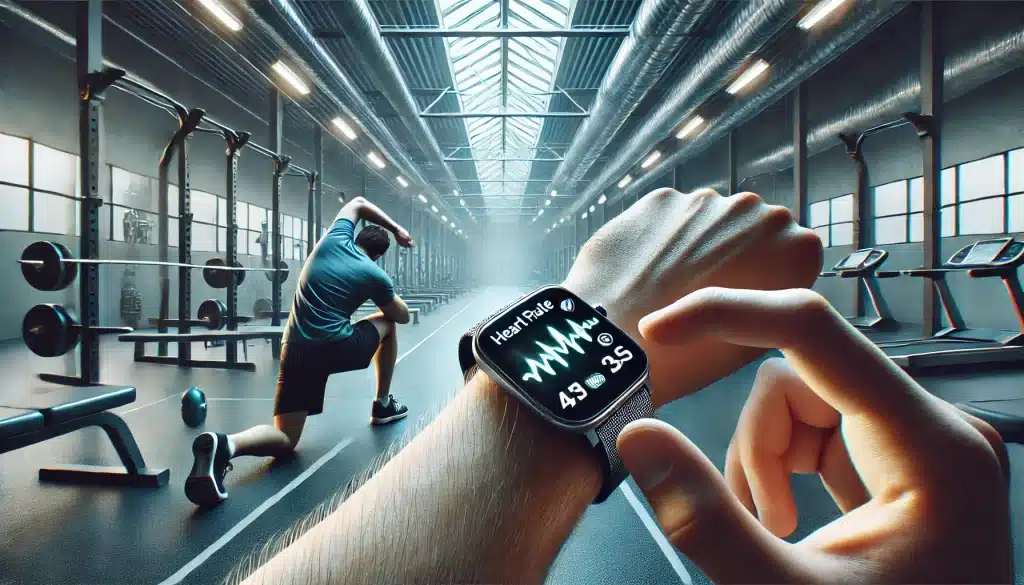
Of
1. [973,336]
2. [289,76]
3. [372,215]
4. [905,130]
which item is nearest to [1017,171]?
[905,130]

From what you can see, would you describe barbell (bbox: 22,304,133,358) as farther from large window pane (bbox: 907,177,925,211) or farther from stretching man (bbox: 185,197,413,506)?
large window pane (bbox: 907,177,925,211)

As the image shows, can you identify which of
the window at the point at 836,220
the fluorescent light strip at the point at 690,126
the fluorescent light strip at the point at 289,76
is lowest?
the window at the point at 836,220

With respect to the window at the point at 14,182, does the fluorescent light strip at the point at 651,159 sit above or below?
above

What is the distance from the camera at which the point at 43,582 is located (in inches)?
60.9

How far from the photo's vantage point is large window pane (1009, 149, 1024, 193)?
6.40m

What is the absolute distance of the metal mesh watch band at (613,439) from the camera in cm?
38

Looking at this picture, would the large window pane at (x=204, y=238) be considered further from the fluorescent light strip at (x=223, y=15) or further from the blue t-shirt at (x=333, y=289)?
the blue t-shirt at (x=333, y=289)

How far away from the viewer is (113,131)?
8.16 meters

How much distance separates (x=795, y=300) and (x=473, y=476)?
25 cm

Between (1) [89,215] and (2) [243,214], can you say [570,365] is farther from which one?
(2) [243,214]

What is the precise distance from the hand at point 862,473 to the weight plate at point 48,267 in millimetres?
3589

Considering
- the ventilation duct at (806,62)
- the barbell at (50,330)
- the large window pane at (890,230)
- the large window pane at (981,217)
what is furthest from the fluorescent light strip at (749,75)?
the barbell at (50,330)

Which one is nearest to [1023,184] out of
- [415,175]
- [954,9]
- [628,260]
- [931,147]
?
[954,9]

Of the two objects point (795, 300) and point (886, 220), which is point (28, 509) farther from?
point (886, 220)
